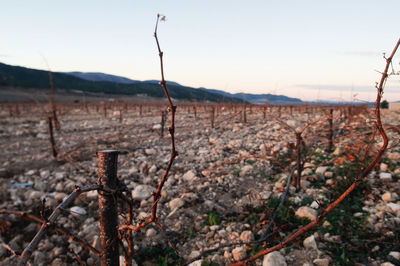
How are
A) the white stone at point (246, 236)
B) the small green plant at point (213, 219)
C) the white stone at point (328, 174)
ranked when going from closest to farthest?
the white stone at point (246, 236) < the small green plant at point (213, 219) < the white stone at point (328, 174)

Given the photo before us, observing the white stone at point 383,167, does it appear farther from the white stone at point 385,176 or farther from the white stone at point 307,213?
the white stone at point 307,213

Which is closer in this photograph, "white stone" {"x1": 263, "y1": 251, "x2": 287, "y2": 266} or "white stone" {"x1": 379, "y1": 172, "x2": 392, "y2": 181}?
"white stone" {"x1": 263, "y1": 251, "x2": 287, "y2": 266}

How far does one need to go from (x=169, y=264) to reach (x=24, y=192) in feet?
10.4

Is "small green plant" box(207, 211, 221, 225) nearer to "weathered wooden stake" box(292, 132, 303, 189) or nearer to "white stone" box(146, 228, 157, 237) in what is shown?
"white stone" box(146, 228, 157, 237)

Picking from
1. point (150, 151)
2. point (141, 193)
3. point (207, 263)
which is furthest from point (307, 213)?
point (150, 151)

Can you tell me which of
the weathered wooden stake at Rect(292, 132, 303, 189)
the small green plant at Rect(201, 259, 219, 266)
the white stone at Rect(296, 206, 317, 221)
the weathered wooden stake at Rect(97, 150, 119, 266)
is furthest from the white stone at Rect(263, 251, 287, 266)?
the weathered wooden stake at Rect(292, 132, 303, 189)

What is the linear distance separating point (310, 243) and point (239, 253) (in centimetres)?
73

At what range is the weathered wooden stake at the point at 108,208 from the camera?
124cm

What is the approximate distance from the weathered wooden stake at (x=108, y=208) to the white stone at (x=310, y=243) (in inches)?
75.2

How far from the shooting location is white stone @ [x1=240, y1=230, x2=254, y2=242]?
2.54m

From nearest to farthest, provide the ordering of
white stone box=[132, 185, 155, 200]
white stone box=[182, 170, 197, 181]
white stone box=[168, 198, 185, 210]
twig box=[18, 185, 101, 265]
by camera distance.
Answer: twig box=[18, 185, 101, 265], white stone box=[168, 198, 185, 210], white stone box=[132, 185, 155, 200], white stone box=[182, 170, 197, 181]

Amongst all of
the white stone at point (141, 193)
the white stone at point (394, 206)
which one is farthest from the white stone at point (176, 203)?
the white stone at point (394, 206)

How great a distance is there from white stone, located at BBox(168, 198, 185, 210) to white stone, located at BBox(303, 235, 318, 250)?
1612 millimetres

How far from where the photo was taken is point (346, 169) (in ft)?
12.7
